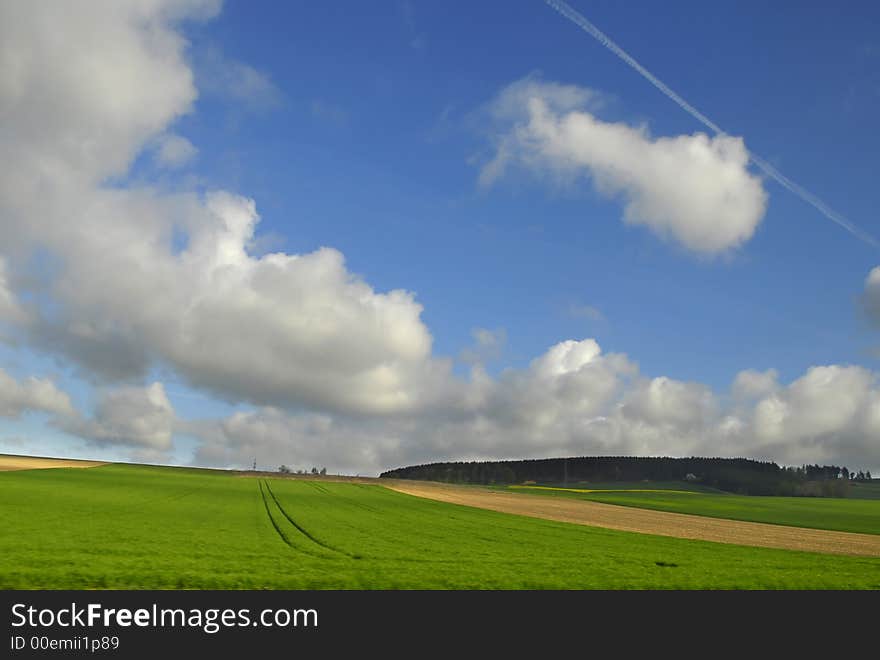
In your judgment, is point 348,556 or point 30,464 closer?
point 348,556

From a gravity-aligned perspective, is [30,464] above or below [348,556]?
below

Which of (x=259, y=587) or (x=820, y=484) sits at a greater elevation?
(x=259, y=587)

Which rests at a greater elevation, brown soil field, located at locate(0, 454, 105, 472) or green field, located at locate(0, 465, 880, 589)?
green field, located at locate(0, 465, 880, 589)

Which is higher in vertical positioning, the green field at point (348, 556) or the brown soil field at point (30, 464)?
the green field at point (348, 556)

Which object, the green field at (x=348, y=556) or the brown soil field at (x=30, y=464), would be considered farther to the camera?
the brown soil field at (x=30, y=464)

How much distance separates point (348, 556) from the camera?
2861 cm

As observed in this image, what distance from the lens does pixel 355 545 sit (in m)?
33.1

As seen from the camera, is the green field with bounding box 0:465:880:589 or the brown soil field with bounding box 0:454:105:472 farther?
the brown soil field with bounding box 0:454:105:472

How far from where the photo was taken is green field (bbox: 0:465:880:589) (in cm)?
2125

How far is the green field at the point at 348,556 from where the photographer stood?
69.7 feet
